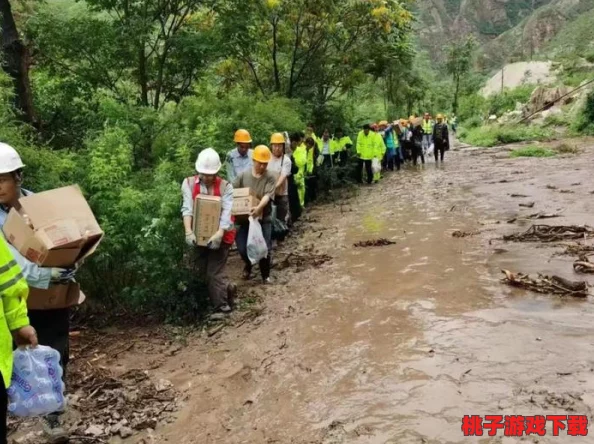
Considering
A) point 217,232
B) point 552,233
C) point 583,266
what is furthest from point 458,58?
point 217,232

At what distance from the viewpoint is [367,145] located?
15.6m

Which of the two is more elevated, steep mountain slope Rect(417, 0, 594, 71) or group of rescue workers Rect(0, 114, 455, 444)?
steep mountain slope Rect(417, 0, 594, 71)

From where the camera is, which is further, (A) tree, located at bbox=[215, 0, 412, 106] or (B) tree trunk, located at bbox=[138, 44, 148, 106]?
(A) tree, located at bbox=[215, 0, 412, 106]

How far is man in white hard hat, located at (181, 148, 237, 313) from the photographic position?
18.1 feet

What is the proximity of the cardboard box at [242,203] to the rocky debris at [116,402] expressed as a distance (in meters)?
2.39

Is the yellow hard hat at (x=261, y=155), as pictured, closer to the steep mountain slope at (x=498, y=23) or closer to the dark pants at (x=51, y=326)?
the dark pants at (x=51, y=326)

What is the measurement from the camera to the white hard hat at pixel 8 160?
3314 millimetres

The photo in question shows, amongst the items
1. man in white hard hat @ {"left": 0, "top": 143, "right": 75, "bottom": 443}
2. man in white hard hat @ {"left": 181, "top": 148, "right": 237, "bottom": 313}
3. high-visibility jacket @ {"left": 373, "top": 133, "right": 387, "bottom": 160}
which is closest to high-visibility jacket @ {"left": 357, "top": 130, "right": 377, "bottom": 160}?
high-visibility jacket @ {"left": 373, "top": 133, "right": 387, "bottom": 160}

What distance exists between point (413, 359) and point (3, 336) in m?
3.08

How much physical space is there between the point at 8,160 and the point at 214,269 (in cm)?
270

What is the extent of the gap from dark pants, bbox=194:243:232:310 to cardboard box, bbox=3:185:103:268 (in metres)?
2.02

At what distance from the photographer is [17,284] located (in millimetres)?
2650

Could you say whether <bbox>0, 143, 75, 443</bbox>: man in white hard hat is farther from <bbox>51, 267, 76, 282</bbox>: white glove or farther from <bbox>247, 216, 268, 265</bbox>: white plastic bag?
<bbox>247, 216, 268, 265</bbox>: white plastic bag

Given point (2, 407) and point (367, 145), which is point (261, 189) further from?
point (367, 145)
